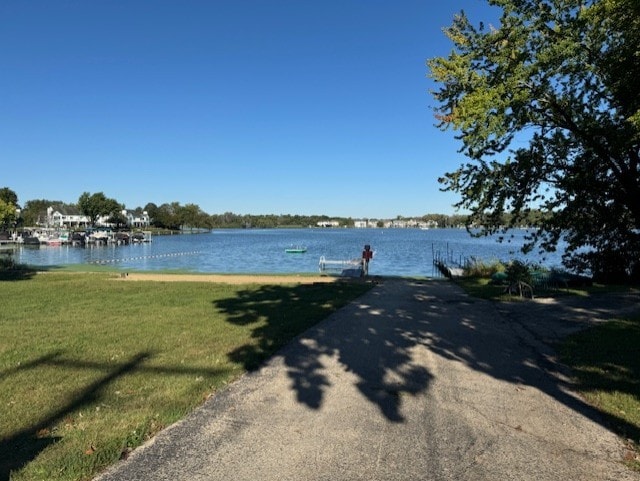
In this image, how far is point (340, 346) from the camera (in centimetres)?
743

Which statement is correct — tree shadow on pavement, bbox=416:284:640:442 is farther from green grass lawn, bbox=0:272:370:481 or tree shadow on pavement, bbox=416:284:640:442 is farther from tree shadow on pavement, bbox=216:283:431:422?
green grass lawn, bbox=0:272:370:481

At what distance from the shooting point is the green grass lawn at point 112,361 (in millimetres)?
3939

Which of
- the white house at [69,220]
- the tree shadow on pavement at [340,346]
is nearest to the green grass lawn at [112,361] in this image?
the tree shadow on pavement at [340,346]

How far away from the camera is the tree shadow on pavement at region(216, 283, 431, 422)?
5473mm

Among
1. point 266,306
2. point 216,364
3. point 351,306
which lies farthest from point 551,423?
point 266,306

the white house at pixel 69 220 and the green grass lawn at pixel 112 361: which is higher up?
the white house at pixel 69 220

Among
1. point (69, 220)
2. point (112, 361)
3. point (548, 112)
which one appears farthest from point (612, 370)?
point (69, 220)

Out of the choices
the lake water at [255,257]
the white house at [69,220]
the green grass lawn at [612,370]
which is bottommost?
the lake water at [255,257]

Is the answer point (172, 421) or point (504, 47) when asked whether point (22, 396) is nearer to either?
point (172, 421)

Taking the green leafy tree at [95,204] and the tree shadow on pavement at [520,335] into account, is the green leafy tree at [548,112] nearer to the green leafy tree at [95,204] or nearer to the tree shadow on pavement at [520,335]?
the tree shadow on pavement at [520,335]

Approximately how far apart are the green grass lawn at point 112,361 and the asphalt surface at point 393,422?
1.12 feet

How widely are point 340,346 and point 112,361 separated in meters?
3.17

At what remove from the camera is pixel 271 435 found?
4148mm

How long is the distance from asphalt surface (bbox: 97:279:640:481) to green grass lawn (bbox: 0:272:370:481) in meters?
0.34
